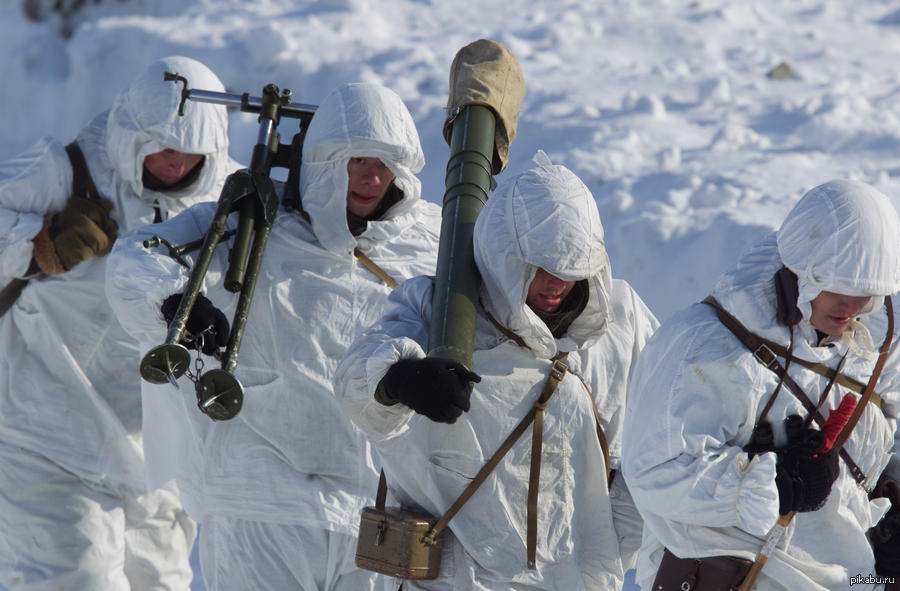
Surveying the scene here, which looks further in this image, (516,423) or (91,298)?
(91,298)

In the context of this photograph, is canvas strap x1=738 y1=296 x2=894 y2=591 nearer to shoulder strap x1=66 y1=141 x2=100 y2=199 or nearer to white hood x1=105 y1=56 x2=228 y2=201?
white hood x1=105 y1=56 x2=228 y2=201

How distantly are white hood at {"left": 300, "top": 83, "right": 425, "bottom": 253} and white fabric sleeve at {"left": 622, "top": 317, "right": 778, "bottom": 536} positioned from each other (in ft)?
4.56

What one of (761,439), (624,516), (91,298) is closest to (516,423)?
(624,516)

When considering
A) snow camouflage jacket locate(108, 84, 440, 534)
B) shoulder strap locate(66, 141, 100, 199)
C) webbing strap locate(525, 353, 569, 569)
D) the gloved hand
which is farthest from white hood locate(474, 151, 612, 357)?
shoulder strap locate(66, 141, 100, 199)

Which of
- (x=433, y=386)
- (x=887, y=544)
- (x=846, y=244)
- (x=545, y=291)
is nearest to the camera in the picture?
(x=433, y=386)

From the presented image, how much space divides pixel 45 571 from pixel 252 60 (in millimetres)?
6247

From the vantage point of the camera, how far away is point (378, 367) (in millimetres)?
3609

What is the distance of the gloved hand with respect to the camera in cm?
531

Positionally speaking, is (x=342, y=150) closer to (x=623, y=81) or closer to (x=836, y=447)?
(x=836, y=447)

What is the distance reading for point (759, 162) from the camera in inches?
367

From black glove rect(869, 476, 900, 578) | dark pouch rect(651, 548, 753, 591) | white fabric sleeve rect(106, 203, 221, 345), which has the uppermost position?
white fabric sleeve rect(106, 203, 221, 345)

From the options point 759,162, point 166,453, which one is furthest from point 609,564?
point 759,162

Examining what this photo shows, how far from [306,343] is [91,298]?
1125mm

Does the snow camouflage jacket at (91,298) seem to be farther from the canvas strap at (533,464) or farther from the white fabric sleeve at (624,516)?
the white fabric sleeve at (624,516)
